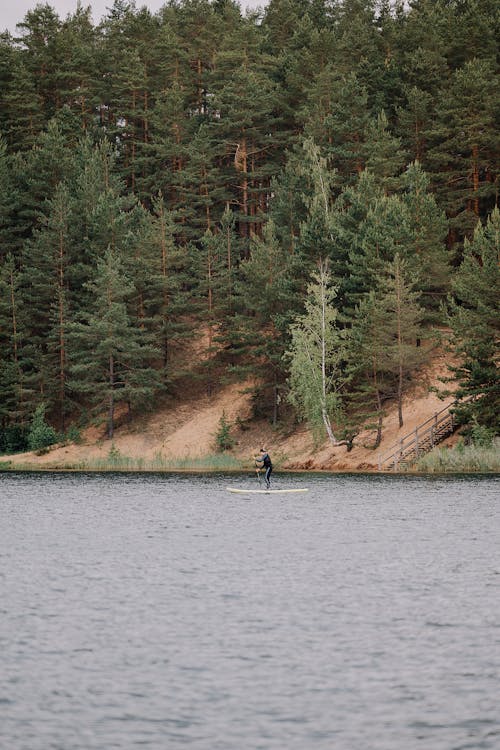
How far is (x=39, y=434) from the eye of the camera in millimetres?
88062

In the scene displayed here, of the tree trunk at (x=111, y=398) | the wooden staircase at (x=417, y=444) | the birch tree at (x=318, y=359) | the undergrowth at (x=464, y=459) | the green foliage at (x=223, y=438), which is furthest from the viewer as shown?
the tree trunk at (x=111, y=398)

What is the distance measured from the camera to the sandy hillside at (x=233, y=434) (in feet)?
239

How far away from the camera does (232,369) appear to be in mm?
81438

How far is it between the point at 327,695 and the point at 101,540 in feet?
71.8

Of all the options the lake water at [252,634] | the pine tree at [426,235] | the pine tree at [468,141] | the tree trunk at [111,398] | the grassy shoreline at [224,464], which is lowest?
the lake water at [252,634]

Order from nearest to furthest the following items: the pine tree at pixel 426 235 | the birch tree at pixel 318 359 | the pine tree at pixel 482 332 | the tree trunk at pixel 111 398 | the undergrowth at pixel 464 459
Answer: the undergrowth at pixel 464 459 → the pine tree at pixel 482 332 → the birch tree at pixel 318 359 → the pine tree at pixel 426 235 → the tree trunk at pixel 111 398

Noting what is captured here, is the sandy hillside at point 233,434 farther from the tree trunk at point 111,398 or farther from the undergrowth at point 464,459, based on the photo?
the undergrowth at point 464,459

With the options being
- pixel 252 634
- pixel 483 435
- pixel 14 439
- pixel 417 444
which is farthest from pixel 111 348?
pixel 252 634

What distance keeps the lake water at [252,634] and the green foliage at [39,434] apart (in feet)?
153

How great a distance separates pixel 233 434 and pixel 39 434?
700 inches

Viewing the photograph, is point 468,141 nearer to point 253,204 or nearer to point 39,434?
point 253,204

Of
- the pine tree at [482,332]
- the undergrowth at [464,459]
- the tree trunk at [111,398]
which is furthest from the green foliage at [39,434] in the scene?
the pine tree at [482,332]

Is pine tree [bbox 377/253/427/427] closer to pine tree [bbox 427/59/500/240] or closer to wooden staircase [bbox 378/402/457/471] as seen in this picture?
wooden staircase [bbox 378/402/457/471]

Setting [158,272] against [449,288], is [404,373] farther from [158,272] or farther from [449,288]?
[158,272]
